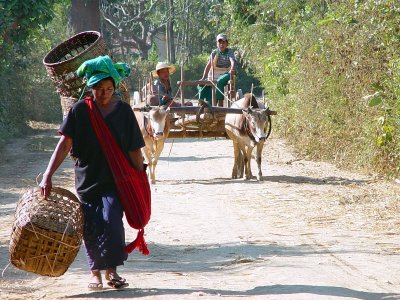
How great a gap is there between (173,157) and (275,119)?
13.1ft

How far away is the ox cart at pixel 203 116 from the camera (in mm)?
15883

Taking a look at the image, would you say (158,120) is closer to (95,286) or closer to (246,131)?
(246,131)

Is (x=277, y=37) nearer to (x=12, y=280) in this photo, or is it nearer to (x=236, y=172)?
(x=236, y=172)

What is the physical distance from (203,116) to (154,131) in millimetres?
945

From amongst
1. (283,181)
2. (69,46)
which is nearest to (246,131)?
(283,181)

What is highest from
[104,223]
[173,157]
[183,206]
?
[104,223]

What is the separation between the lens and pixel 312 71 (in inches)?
750

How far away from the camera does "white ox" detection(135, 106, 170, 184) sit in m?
15.7

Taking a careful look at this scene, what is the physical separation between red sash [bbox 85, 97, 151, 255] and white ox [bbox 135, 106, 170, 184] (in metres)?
8.10

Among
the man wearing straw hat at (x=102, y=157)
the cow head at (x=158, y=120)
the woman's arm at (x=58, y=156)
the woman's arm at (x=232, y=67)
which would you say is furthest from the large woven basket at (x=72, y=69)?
the woman's arm at (x=232, y=67)

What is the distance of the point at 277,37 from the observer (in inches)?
950

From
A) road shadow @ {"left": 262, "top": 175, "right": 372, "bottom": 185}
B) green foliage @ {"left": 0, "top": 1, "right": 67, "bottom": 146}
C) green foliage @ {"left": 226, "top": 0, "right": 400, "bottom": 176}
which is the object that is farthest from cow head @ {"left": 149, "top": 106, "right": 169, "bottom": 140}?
green foliage @ {"left": 0, "top": 1, "right": 67, "bottom": 146}

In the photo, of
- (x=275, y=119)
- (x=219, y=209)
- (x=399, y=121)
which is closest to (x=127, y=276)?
(x=219, y=209)

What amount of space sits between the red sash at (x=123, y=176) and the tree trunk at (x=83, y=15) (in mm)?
27651
